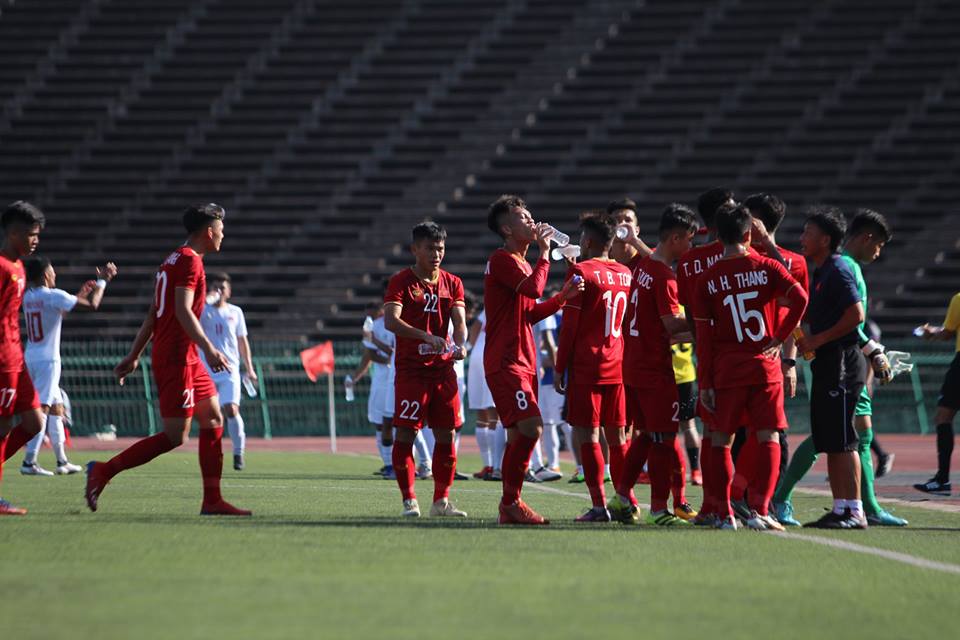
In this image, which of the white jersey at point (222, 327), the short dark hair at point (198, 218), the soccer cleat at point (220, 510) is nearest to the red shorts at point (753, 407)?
the soccer cleat at point (220, 510)

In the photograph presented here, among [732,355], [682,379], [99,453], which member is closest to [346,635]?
[732,355]

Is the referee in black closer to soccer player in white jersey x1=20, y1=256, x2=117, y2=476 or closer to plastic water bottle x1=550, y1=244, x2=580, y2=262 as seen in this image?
plastic water bottle x1=550, y1=244, x2=580, y2=262

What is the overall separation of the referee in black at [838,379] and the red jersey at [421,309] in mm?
2292

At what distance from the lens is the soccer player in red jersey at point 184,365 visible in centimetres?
929

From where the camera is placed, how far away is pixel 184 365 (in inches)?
368

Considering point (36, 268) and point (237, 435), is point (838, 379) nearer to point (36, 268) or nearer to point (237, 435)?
point (36, 268)

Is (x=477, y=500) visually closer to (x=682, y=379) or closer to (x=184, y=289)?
(x=682, y=379)

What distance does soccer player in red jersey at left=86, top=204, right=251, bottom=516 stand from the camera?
9.29 m

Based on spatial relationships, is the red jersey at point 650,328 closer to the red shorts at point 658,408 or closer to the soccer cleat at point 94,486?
the red shorts at point 658,408

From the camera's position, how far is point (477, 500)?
1170cm

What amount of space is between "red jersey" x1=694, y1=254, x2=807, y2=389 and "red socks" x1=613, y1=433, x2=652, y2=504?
95 centimetres

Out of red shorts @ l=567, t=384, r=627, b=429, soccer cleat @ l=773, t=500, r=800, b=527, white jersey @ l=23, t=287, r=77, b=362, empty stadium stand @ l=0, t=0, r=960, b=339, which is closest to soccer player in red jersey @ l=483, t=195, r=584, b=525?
red shorts @ l=567, t=384, r=627, b=429

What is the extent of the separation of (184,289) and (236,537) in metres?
1.97

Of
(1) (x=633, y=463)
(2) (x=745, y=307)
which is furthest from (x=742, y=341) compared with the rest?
(1) (x=633, y=463)
